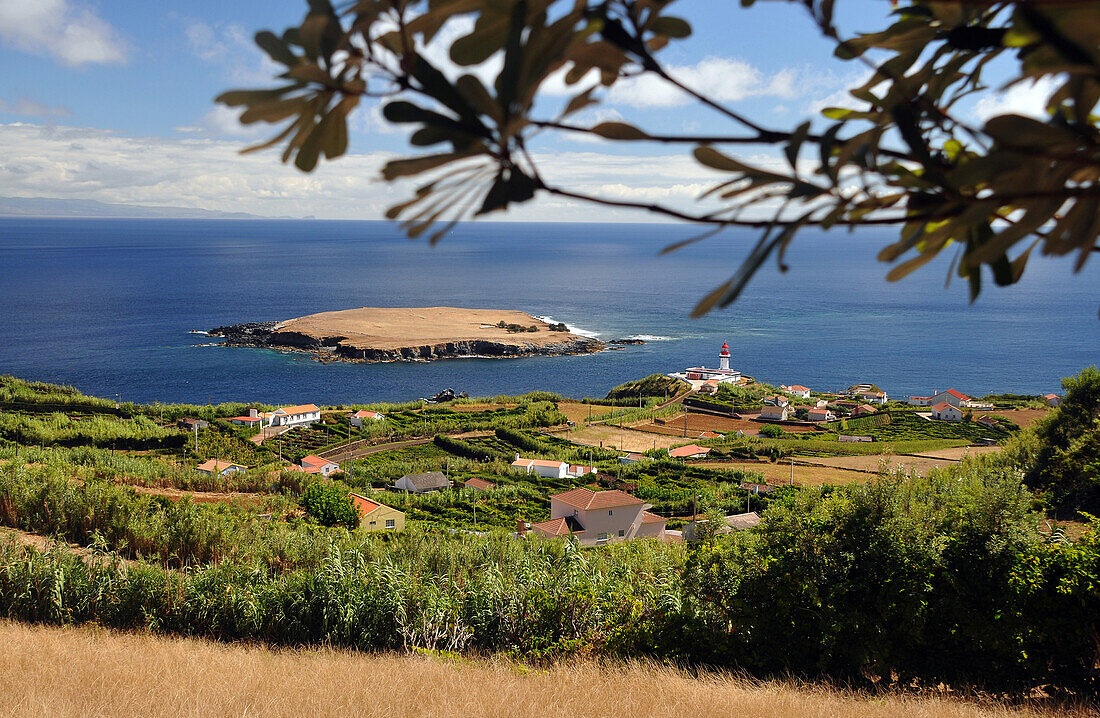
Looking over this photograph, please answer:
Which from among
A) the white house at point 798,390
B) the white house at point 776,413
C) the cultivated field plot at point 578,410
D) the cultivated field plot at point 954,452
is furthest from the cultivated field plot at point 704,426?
the cultivated field plot at point 954,452

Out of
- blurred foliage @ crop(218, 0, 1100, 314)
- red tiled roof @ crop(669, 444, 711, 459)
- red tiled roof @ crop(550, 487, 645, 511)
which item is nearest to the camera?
blurred foliage @ crop(218, 0, 1100, 314)

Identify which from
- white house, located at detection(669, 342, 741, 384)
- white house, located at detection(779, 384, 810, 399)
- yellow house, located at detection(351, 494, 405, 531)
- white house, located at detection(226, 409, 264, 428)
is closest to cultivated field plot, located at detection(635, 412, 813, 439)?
white house, located at detection(669, 342, 741, 384)

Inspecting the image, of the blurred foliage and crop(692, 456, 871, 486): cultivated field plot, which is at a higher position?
the blurred foliage

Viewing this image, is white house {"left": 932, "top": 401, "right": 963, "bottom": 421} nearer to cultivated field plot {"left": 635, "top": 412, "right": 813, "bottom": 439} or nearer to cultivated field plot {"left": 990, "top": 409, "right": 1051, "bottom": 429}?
cultivated field plot {"left": 990, "top": 409, "right": 1051, "bottom": 429}

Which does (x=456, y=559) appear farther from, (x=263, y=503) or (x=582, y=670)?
(x=263, y=503)

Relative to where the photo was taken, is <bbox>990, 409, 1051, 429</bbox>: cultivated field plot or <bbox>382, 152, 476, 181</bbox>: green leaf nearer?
<bbox>382, 152, 476, 181</bbox>: green leaf

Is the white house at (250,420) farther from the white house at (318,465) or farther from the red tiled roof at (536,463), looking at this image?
the red tiled roof at (536,463)

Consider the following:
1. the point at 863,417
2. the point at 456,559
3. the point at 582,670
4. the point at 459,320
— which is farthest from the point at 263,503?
the point at 459,320
